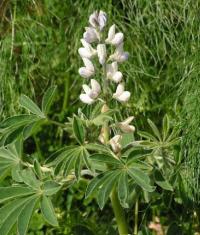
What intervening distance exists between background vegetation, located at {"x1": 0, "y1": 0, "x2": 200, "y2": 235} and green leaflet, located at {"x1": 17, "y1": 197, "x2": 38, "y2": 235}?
0.42 metres

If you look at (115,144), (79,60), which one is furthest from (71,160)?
(79,60)

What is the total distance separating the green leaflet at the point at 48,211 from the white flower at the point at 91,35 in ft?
1.15

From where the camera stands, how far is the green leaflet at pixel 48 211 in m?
1.43

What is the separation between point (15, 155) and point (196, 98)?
0.45 metres

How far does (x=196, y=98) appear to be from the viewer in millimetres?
1627

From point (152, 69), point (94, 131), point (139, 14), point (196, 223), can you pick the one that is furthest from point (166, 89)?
point (94, 131)

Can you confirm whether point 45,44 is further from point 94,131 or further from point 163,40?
point 94,131

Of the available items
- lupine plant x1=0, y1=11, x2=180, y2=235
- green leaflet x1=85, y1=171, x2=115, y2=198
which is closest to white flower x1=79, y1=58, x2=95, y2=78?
lupine plant x1=0, y1=11, x2=180, y2=235

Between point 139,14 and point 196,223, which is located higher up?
point 139,14

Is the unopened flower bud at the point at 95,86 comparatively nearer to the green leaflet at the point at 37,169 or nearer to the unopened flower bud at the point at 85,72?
the unopened flower bud at the point at 85,72

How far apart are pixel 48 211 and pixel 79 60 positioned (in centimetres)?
80

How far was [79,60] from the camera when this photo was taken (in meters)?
2.14

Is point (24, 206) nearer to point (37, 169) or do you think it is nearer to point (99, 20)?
point (37, 169)

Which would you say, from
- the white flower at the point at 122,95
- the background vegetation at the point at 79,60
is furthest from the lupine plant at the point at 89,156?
the background vegetation at the point at 79,60
